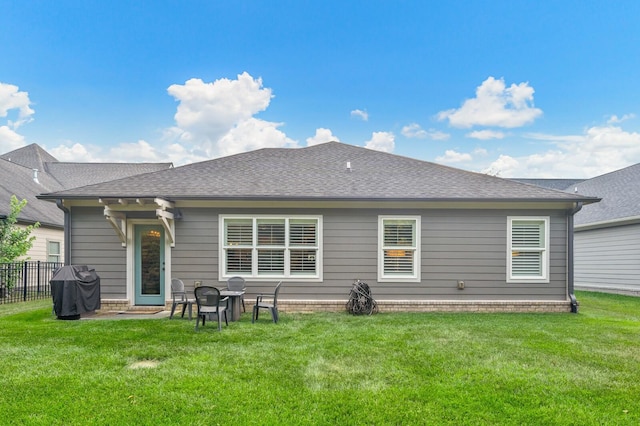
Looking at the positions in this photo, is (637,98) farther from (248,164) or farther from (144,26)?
(144,26)

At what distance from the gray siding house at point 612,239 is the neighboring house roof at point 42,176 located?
2009 centimetres

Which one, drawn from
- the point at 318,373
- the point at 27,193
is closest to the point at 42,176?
the point at 27,193

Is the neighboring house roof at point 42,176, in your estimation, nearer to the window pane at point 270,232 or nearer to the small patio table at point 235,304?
the window pane at point 270,232

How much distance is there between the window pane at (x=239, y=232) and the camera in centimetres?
813

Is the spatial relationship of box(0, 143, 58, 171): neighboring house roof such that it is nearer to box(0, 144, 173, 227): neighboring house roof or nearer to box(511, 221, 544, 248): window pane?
box(0, 144, 173, 227): neighboring house roof

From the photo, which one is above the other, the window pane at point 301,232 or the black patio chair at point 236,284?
the window pane at point 301,232

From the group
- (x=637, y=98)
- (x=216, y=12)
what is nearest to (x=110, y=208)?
(x=216, y=12)

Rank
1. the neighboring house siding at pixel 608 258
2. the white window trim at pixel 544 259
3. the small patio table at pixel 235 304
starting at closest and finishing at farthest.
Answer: the small patio table at pixel 235 304 < the white window trim at pixel 544 259 < the neighboring house siding at pixel 608 258

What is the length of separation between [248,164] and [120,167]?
51.8 feet

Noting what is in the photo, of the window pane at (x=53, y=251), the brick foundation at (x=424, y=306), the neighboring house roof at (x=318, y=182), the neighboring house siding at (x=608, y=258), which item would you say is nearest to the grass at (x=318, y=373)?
the brick foundation at (x=424, y=306)

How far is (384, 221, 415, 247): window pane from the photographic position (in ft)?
26.9

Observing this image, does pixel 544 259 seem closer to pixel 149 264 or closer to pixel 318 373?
pixel 318 373

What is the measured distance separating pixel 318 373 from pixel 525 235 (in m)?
6.42

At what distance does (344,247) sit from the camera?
320 inches
